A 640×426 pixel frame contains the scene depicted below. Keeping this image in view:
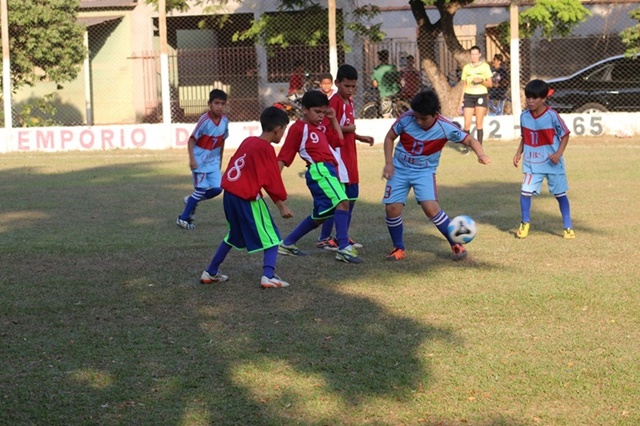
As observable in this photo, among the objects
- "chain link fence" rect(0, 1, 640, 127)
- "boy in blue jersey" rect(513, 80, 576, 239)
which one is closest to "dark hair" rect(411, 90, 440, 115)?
"boy in blue jersey" rect(513, 80, 576, 239)

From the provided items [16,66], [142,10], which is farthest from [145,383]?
[142,10]

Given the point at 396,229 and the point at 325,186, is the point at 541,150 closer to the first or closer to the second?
the point at 396,229

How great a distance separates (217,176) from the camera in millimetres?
10914

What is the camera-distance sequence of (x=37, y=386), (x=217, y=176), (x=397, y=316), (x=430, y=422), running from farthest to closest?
(x=217, y=176) → (x=397, y=316) → (x=37, y=386) → (x=430, y=422)

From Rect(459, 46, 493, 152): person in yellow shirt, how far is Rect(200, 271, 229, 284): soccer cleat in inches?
433

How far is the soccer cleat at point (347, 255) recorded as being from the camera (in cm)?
830

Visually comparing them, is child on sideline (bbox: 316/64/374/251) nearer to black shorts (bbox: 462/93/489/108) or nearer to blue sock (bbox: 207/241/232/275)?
blue sock (bbox: 207/241/232/275)

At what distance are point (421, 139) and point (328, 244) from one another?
1381 millimetres

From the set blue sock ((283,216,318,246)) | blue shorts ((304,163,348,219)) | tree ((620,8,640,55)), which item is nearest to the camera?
blue shorts ((304,163,348,219))

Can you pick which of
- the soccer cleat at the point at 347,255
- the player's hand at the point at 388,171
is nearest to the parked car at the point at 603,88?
the player's hand at the point at 388,171

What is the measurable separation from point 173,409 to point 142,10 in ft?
84.6

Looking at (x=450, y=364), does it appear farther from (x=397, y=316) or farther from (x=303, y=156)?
(x=303, y=156)

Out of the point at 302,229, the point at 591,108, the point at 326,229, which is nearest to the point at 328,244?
the point at 326,229

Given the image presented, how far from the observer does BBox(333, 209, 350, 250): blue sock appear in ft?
27.5
